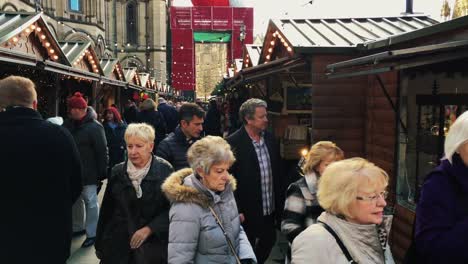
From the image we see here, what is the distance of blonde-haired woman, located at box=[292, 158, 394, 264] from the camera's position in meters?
1.87

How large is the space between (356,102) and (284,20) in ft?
8.58

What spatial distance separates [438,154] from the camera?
4.30m

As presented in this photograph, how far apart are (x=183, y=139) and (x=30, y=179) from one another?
74.9 inches

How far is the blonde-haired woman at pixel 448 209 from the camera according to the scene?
182cm

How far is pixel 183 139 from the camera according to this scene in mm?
4574

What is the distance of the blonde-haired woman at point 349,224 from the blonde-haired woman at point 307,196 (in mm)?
1116

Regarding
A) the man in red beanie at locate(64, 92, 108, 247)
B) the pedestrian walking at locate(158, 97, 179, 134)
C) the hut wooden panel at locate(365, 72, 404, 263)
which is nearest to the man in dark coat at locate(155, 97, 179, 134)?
the pedestrian walking at locate(158, 97, 179, 134)

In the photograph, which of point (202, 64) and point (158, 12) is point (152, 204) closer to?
point (158, 12)

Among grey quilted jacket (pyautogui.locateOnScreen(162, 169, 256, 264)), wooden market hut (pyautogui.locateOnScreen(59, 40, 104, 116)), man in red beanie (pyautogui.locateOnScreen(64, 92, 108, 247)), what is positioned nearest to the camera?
grey quilted jacket (pyautogui.locateOnScreen(162, 169, 256, 264))

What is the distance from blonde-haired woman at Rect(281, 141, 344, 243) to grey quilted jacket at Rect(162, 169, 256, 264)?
49 cm

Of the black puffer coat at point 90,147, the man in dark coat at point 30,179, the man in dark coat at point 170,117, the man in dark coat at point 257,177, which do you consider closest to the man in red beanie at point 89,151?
the black puffer coat at point 90,147

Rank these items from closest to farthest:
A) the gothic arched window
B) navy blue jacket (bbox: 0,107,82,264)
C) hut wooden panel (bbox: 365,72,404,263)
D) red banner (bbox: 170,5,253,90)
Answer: navy blue jacket (bbox: 0,107,82,264) < hut wooden panel (bbox: 365,72,404,263) < red banner (bbox: 170,5,253,90) < the gothic arched window

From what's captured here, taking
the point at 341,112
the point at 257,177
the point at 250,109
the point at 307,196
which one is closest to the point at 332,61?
the point at 341,112

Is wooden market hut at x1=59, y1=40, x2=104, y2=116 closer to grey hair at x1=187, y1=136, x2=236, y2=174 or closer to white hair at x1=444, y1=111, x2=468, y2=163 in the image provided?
grey hair at x1=187, y1=136, x2=236, y2=174
